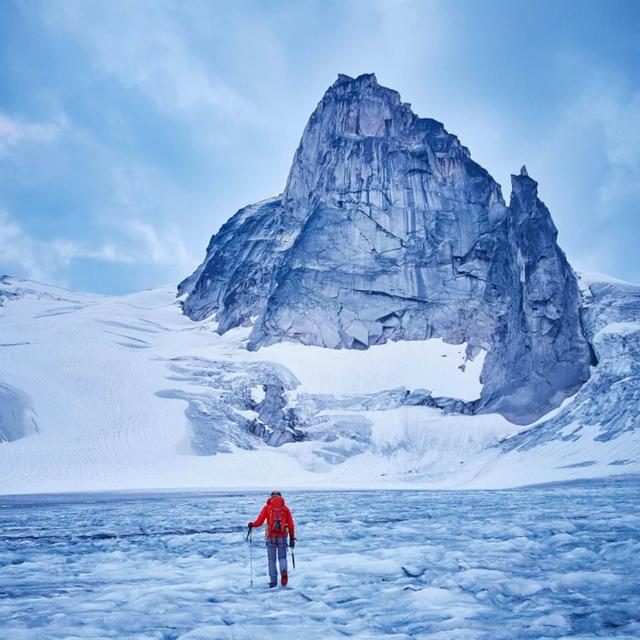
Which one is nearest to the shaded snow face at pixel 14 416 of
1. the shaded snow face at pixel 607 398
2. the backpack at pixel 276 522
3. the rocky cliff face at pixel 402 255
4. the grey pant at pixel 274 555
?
the rocky cliff face at pixel 402 255

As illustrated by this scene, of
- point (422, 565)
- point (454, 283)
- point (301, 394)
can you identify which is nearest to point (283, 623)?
point (422, 565)

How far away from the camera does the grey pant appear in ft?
36.6

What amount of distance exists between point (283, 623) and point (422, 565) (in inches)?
183

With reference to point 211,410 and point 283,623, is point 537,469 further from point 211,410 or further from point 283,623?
point 283,623

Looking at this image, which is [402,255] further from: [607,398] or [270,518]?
[270,518]

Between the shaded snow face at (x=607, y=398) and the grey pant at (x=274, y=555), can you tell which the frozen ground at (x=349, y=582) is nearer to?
the grey pant at (x=274, y=555)

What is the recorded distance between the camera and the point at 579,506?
910 inches

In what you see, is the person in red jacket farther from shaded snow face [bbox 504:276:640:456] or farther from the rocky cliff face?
the rocky cliff face

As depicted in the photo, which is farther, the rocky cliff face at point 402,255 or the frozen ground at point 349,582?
the rocky cliff face at point 402,255

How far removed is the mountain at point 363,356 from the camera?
61.5 metres

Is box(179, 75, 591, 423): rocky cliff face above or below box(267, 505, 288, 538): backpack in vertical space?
above

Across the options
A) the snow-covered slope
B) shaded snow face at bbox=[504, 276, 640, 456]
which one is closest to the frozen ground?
shaded snow face at bbox=[504, 276, 640, 456]

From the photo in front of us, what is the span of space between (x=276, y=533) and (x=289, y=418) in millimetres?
66975

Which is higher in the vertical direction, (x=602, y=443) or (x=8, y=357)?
(x=8, y=357)
